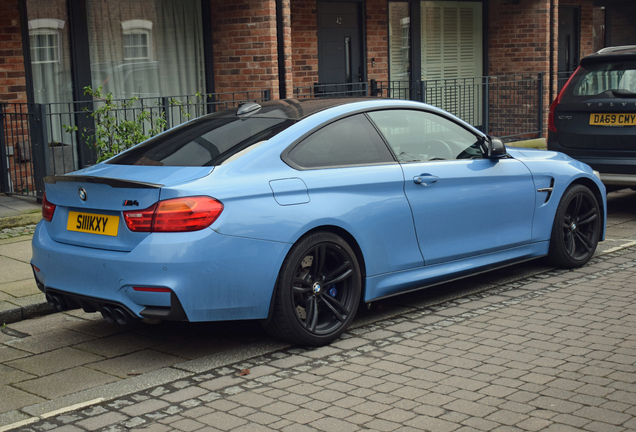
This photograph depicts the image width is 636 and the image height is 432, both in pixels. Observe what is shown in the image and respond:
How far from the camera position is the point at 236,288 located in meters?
4.45

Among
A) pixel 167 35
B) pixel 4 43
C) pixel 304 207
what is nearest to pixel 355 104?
pixel 304 207

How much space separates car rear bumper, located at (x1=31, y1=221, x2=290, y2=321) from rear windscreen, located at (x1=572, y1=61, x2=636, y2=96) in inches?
225

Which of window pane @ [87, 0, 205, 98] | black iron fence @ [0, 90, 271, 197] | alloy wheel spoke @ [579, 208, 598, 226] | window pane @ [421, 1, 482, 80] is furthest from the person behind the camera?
window pane @ [421, 1, 482, 80]

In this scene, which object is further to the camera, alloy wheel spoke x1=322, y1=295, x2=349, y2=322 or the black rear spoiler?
alloy wheel spoke x1=322, y1=295, x2=349, y2=322

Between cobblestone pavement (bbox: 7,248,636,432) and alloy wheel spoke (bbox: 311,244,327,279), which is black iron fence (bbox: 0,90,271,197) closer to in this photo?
alloy wheel spoke (bbox: 311,244,327,279)

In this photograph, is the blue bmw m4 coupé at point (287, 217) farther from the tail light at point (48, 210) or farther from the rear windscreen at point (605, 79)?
the rear windscreen at point (605, 79)

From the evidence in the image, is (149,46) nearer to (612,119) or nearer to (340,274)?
(612,119)

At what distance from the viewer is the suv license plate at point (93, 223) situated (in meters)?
4.52

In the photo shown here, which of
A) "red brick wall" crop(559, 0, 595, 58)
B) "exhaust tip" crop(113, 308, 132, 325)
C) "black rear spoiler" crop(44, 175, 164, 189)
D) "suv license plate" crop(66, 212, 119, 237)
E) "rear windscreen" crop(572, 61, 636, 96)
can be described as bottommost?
"exhaust tip" crop(113, 308, 132, 325)

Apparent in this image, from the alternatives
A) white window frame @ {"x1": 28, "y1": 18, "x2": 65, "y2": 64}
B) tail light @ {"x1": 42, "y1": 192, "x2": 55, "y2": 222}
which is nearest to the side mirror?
tail light @ {"x1": 42, "y1": 192, "x2": 55, "y2": 222}

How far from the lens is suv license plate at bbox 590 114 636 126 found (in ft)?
28.3

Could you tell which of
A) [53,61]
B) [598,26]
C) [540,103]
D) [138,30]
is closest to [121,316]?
[53,61]

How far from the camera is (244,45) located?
39.1 ft

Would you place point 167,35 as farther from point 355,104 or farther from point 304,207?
point 304,207
